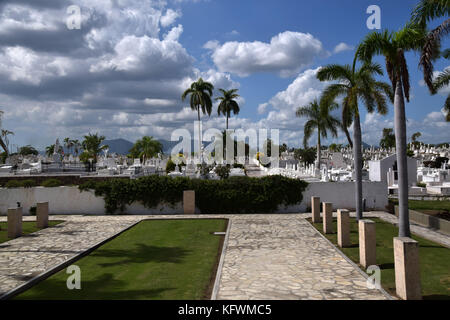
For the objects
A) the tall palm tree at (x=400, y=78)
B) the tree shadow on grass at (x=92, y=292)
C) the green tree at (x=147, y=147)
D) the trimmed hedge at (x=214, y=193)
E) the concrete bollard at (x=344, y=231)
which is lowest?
the tree shadow on grass at (x=92, y=292)

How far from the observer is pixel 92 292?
22.3 feet

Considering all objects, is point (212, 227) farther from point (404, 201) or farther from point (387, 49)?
point (387, 49)

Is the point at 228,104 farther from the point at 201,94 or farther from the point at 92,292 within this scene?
the point at 92,292

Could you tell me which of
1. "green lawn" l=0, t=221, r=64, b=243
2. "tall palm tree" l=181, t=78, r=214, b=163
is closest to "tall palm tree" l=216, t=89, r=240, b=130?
"tall palm tree" l=181, t=78, r=214, b=163

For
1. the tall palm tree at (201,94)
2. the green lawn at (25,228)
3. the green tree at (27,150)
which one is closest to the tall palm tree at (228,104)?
the tall palm tree at (201,94)

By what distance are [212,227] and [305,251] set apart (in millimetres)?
5237

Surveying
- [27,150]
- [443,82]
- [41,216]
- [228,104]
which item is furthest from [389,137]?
[27,150]

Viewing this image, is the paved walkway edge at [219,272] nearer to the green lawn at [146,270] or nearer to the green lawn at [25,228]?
the green lawn at [146,270]

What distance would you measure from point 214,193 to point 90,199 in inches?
284

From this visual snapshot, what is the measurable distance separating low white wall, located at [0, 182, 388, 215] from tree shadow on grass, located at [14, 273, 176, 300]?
11.8 m

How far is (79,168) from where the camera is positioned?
113ft

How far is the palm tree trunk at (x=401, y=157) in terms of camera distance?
1005 centimetres

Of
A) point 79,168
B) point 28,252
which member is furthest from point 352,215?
point 79,168

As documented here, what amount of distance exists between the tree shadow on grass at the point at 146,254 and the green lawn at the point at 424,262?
16.2ft
